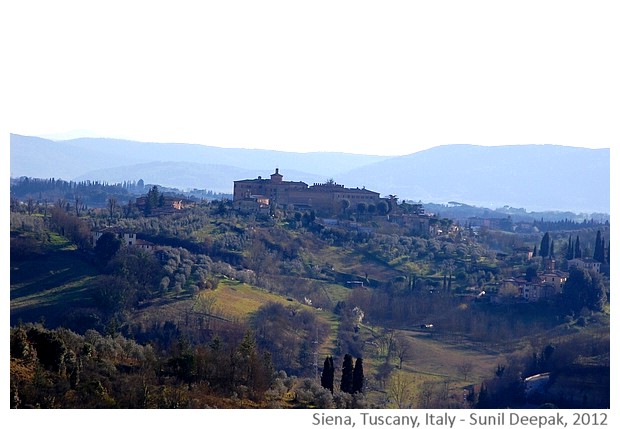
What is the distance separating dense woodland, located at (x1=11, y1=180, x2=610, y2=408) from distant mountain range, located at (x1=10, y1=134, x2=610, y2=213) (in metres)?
94.5

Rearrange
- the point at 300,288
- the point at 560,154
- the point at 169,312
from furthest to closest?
the point at 560,154 → the point at 300,288 → the point at 169,312

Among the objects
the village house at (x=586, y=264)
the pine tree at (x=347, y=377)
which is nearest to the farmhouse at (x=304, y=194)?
the village house at (x=586, y=264)

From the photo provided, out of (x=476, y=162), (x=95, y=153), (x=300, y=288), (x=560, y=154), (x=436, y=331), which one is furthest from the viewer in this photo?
(x=95, y=153)

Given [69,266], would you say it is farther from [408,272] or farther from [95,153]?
[95,153]

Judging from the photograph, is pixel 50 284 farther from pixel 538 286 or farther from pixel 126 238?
pixel 538 286

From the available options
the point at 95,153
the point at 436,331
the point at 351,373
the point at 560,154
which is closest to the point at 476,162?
the point at 560,154

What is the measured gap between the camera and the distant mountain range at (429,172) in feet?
469

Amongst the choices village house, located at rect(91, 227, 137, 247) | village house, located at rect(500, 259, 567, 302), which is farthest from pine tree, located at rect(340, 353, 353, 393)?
village house, located at rect(500, 259, 567, 302)

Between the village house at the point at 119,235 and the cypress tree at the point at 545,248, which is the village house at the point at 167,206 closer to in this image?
the village house at the point at 119,235

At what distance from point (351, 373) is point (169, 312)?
33.7ft

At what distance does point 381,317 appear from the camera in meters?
32.6

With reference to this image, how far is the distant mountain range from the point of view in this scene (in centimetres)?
14300

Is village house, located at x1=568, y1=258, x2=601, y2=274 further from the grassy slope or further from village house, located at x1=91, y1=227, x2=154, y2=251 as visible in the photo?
the grassy slope

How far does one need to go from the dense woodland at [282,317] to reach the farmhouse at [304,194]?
4010 millimetres
